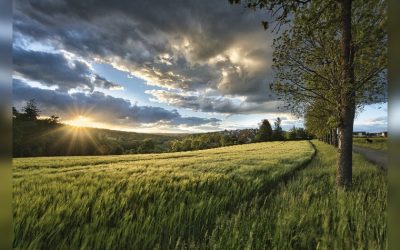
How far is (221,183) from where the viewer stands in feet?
36.8

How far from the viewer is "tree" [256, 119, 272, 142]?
126 meters

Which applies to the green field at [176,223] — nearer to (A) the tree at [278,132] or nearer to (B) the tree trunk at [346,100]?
(B) the tree trunk at [346,100]

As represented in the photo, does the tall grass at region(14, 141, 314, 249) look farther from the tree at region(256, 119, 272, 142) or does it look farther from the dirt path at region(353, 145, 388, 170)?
the tree at region(256, 119, 272, 142)

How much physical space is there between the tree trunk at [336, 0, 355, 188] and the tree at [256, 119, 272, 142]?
116205mm

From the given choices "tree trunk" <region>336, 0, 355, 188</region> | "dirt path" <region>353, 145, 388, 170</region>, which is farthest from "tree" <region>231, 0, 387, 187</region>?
"dirt path" <region>353, 145, 388, 170</region>

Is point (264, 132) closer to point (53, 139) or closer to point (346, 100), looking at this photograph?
point (53, 139)

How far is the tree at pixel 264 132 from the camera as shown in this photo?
126344 mm

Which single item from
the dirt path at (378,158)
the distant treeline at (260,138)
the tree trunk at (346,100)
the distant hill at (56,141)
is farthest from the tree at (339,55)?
the distant treeline at (260,138)

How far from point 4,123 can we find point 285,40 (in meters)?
10.8

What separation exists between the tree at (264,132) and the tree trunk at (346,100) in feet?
381

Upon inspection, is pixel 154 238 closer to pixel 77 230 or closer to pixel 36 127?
pixel 77 230

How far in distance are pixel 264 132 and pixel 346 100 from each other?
4749 inches

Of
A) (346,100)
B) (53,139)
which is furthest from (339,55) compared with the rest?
(53,139)

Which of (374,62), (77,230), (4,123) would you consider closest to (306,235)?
(77,230)
